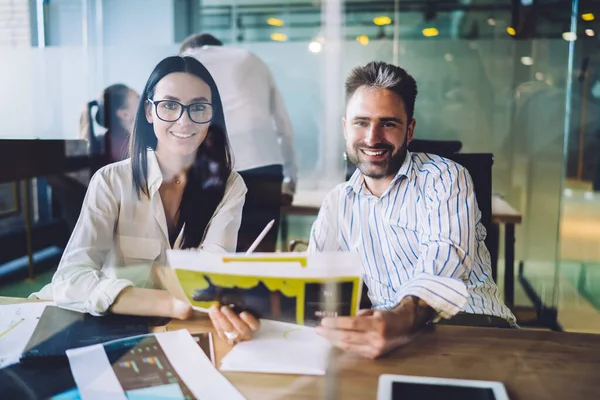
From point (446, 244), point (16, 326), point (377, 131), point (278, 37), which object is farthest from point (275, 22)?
point (16, 326)

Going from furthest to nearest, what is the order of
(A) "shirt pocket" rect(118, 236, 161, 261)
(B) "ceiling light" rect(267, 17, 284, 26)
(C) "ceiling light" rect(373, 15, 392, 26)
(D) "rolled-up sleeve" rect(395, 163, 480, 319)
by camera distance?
(C) "ceiling light" rect(373, 15, 392, 26) → (B) "ceiling light" rect(267, 17, 284, 26) → (A) "shirt pocket" rect(118, 236, 161, 261) → (D) "rolled-up sleeve" rect(395, 163, 480, 319)

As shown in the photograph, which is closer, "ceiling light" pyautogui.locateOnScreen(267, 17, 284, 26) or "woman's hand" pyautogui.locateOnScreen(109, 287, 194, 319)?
"woman's hand" pyautogui.locateOnScreen(109, 287, 194, 319)

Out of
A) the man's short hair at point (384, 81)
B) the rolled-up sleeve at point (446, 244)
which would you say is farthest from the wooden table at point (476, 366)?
the man's short hair at point (384, 81)

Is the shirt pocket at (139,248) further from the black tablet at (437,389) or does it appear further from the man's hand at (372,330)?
the black tablet at (437,389)

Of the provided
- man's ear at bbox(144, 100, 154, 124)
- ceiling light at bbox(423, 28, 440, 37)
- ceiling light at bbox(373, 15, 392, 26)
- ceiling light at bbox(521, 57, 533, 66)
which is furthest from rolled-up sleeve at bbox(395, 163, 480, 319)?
ceiling light at bbox(521, 57, 533, 66)

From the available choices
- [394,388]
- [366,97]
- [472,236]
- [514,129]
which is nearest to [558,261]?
[514,129]

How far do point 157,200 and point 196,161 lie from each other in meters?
0.14

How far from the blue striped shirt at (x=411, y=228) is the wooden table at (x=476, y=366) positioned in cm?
27

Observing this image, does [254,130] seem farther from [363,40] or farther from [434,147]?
[363,40]

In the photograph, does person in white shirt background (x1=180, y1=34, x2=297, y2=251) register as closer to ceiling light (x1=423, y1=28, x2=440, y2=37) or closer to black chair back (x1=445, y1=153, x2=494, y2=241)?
black chair back (x1=445, y1=153, x2=494, y2=241)

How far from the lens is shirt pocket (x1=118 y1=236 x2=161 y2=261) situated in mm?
1239

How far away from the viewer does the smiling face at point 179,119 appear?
1.19 meters

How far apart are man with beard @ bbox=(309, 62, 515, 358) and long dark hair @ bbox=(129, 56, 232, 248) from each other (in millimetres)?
280

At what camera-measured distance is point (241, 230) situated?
4.02 feet
